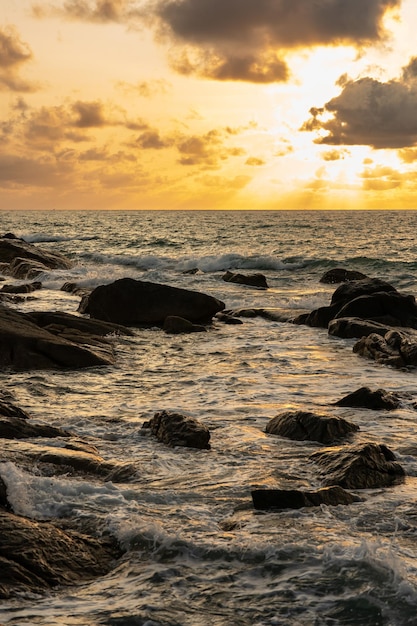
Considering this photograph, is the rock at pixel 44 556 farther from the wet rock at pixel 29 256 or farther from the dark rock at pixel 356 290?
the wet rock at pixel 29 256

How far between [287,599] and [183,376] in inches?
336

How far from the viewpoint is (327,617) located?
17.2 ft

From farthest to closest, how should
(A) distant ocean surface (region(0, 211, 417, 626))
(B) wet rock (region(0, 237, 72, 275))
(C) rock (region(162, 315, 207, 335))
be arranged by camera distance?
(B) wet rock (region(0, 237, 72, 275))
(C) rock (region(162, 315, 207, 335))
(A) distant ocean surface (region(0, 211, 417, 626))

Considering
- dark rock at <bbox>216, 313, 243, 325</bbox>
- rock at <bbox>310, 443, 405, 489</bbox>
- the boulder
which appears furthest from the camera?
the boulder

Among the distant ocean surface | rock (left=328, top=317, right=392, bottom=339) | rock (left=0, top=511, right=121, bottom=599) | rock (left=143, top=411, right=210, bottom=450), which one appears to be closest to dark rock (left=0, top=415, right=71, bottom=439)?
the distant ocean surface

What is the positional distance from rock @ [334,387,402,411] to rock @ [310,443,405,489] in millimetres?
2906

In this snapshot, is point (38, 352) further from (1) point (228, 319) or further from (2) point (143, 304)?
(1) point (228, 319)

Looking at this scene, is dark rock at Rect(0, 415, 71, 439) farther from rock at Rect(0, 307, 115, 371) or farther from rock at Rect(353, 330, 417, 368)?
rock at Rect(353, 330, 417, 368)

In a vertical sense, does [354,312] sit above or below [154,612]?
above

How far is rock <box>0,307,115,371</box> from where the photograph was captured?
13977 millimetres

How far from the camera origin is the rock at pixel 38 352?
1398 centimetres

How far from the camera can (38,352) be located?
1423 centimetres

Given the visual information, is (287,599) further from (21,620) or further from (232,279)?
(232,279)

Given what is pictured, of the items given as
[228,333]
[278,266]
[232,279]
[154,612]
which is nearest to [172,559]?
[154,612]
